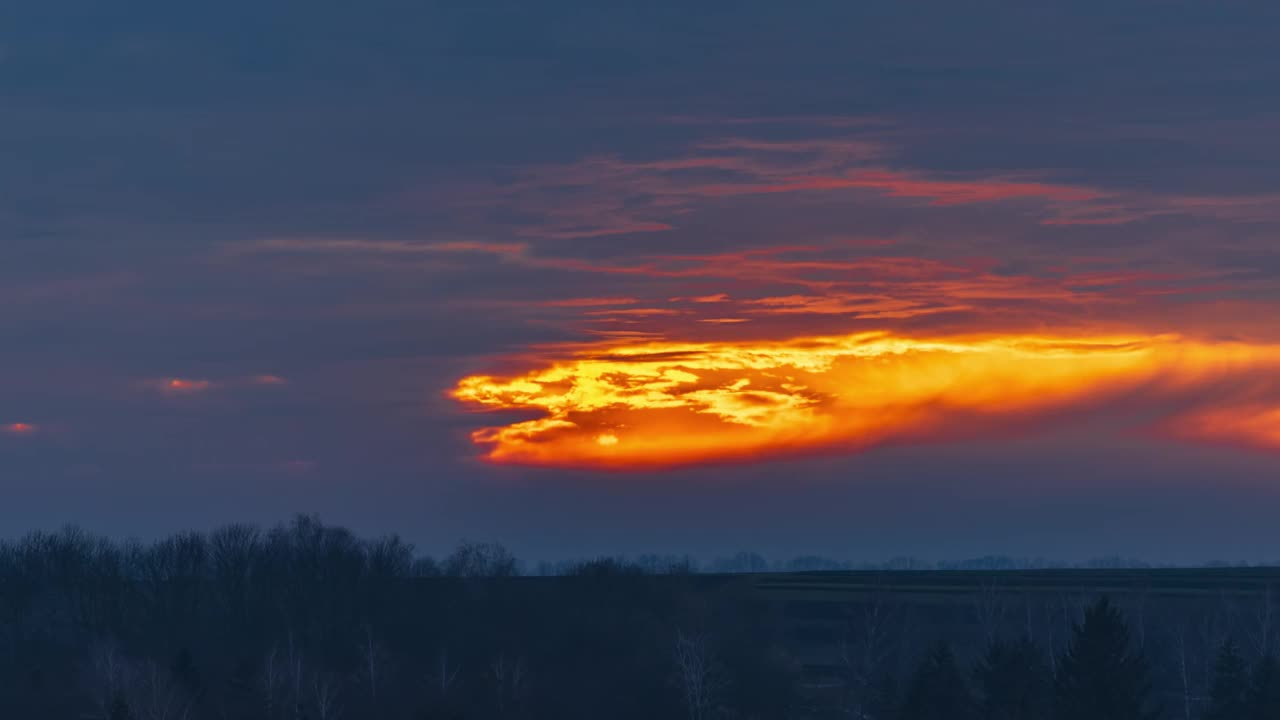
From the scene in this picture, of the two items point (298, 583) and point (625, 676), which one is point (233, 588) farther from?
point (625, 676)

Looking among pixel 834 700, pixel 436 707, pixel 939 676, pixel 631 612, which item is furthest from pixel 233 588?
pixel 939 676

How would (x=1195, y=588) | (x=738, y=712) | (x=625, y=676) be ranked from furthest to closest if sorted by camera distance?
(x=1195, y=588), (x=625, y=676), (x=738, y=712)

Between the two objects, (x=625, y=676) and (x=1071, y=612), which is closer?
(x=625, y=676)

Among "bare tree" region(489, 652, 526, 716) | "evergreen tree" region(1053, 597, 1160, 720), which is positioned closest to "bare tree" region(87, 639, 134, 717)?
"bare tree" region(489, 652, 526, 716)

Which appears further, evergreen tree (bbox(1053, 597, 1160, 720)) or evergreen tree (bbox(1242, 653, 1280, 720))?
evergreen tree (bbox(1242, 653, 1280, 720))

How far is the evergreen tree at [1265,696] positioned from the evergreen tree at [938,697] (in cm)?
1387

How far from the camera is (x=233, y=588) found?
653 ft

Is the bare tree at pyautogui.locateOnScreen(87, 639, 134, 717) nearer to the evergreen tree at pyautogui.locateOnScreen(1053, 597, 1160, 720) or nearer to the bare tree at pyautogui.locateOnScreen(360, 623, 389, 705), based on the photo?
the bare tree at pyautogui.locateOnScreen(360, 623, 389, 705)

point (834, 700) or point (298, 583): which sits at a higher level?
point (298, 583)

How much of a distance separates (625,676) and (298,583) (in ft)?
188

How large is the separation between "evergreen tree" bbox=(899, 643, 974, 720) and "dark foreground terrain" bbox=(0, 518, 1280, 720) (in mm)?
22139

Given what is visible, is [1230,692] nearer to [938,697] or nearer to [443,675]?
[938,697]

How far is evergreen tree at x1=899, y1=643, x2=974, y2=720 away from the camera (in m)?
88.3

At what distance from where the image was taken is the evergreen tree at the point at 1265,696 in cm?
8381
